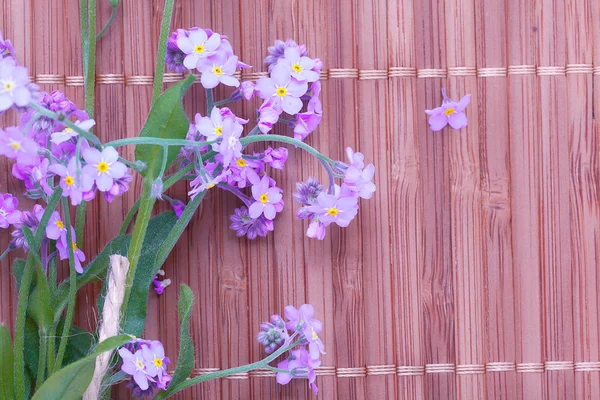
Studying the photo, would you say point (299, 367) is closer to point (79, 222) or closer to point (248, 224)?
point (248, 224)

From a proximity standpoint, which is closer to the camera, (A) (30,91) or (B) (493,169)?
(A) (30,91)

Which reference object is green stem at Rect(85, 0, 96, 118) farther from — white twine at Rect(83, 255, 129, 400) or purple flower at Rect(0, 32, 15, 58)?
white twine at Rect(83, 255, 129, 400)

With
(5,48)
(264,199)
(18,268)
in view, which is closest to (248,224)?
(264,199)

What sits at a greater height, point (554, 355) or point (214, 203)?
point (214, 203)

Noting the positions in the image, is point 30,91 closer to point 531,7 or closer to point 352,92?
point 352,92

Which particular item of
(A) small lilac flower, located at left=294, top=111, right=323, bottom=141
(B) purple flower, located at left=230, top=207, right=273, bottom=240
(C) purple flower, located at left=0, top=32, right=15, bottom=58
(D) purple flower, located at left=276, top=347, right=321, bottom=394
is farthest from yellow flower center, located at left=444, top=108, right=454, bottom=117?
(C) purple flower, located at left=0, top=32, right=15, bottom=58

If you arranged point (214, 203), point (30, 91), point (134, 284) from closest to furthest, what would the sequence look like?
point (30, 91)
point (134, 284)
point (214, 203)

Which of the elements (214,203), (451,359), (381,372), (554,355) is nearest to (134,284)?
(214,203)

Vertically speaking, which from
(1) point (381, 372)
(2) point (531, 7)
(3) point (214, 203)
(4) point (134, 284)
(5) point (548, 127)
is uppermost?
(2) point (531, 7)
